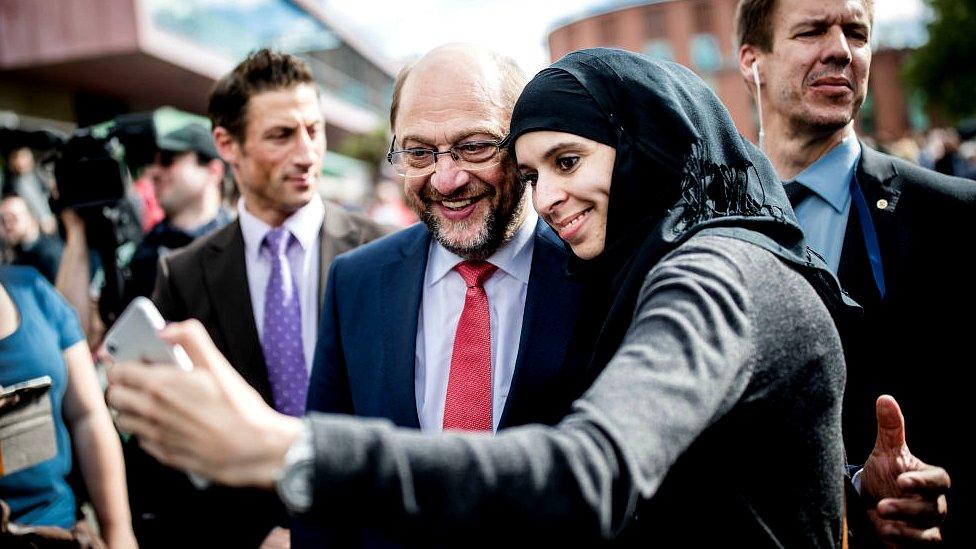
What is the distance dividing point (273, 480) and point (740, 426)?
759 mm

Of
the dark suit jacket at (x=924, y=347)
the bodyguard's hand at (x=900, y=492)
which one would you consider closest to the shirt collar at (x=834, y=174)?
the dark suit jacket at (x=924, y=347)

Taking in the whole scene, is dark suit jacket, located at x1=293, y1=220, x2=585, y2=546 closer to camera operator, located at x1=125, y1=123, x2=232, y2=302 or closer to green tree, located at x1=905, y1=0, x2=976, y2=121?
camera operator, located at x1=125, y1=123, x2=232, y2=302

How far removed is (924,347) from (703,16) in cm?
6154

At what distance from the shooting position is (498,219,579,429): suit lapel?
1819 millimetres

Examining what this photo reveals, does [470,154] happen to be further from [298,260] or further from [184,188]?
[184,188]

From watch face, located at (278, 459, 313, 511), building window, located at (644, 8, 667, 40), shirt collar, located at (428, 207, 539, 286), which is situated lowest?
building window, located at (644, 8, 667, 40)

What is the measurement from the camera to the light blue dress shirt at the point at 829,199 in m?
2.21

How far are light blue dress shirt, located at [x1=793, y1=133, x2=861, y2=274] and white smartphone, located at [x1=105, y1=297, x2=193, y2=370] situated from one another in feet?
6.20

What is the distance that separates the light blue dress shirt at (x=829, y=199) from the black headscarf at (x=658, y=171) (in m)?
0.81

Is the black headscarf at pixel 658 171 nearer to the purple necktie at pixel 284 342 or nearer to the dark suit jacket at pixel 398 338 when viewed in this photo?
the dark suit jacket at pixel 398 338

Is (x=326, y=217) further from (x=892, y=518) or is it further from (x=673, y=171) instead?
(x=892, y=518)

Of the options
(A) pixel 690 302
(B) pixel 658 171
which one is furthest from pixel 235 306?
(A) pixel 690 302

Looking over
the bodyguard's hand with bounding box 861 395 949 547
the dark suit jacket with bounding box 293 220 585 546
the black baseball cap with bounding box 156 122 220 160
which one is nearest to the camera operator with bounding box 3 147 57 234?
the black baseball cap with bounding box 156 122 220 160

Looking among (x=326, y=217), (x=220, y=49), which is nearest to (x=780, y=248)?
(x=326, y=217)
